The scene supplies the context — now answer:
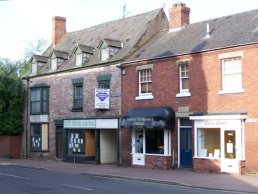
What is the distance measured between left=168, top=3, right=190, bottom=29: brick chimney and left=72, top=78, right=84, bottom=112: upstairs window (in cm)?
702

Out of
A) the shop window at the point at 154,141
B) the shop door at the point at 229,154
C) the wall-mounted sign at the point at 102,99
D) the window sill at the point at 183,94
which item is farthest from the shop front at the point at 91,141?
the shop door at the point at 229,154

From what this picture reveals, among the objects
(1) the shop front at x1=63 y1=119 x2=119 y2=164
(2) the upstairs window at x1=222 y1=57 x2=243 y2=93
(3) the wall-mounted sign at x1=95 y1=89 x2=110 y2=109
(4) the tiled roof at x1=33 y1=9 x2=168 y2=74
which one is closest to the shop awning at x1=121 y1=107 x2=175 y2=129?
(3) the wall-mounted sign at x1=95 y1=89 x2=110 y2=109

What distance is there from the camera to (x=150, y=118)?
24.0m

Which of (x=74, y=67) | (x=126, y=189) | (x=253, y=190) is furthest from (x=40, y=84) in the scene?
(x=253, y=190)

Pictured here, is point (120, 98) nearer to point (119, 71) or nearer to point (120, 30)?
point (119, 71)

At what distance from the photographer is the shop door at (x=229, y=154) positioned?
21.1 meters

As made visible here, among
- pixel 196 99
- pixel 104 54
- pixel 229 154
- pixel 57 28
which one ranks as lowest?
pixel 229 154

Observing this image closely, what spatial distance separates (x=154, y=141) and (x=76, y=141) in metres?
7.22

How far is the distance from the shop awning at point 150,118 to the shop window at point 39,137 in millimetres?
9298

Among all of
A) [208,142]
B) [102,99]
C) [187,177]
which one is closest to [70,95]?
[102,99]

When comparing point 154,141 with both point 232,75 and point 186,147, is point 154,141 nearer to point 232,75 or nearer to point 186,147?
point 186,147

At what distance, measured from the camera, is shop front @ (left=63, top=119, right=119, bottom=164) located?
28516 mm

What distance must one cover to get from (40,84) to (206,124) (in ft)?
49.7

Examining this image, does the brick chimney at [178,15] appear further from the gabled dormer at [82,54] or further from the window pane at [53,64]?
the window pane at [53,64]
